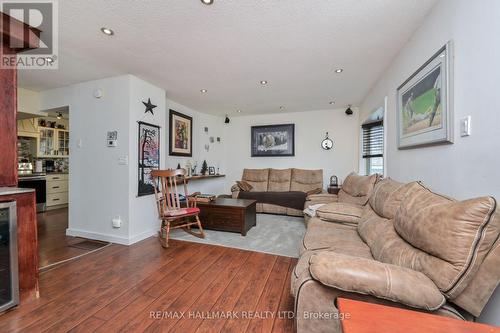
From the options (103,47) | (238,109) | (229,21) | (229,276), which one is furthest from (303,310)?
(238,109)

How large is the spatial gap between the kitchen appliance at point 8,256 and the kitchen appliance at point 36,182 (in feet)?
13.1

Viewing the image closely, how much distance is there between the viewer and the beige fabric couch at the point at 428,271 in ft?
2.93

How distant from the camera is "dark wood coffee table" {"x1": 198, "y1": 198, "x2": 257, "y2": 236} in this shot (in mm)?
3281

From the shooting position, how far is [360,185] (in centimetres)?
283

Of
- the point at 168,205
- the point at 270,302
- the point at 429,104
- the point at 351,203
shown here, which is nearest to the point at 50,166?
the point at 168,205

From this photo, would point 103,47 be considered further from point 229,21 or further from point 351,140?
point 351,140

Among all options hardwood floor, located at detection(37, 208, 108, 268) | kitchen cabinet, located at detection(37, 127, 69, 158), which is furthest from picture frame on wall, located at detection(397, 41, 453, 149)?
kitchen cabinet, located at detection(37, 127, 69, 158)

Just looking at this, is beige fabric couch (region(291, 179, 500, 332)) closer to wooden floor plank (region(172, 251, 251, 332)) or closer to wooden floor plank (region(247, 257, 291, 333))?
wooden floor plank (region(247, 257, 291, 333))

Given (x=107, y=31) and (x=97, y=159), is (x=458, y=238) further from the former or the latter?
(x=97, y=159)

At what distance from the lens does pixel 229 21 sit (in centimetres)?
180

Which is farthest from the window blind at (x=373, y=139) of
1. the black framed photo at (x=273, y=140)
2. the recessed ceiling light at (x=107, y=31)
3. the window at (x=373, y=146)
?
the recessed ceiling light at (x=107, y=31)

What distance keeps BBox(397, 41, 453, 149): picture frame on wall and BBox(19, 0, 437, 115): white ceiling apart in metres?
0.45

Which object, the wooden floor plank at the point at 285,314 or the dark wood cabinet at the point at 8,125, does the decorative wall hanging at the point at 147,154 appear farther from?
the wooden floor plank at the point at 285,314

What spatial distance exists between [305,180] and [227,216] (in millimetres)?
2345
